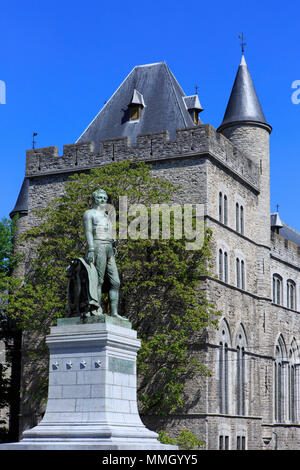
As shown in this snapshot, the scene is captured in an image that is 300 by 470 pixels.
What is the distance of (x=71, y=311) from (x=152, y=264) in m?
12.8

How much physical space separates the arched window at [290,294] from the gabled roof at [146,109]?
11.4 metres

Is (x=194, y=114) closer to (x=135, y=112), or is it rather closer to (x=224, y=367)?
(x=135, y=112)

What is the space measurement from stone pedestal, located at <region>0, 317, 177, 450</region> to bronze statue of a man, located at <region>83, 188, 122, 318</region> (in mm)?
842

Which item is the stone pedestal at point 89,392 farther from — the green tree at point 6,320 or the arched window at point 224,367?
the green tree at point 6,320

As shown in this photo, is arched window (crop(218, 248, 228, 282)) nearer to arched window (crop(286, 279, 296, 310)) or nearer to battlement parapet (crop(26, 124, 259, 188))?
battlement parapet (crop(26, 124, 259, 188))

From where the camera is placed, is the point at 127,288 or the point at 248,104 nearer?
the point at 127,288

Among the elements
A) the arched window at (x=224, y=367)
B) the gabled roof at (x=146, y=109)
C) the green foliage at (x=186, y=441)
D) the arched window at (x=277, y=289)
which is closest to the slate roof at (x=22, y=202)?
the gabled roof at (x=146, y=109)

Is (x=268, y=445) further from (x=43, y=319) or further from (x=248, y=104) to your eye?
(x=248, y=104)

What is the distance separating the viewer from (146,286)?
3033 centimetres

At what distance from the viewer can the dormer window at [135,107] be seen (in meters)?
35.6

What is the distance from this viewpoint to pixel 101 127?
120ft

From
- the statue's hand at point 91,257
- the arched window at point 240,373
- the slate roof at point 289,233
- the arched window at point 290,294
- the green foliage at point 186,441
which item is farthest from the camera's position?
the slate roof at point 289,233
